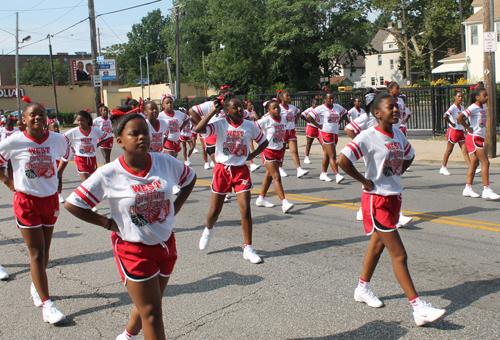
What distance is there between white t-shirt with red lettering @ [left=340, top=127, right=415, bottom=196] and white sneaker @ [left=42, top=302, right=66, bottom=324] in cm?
289

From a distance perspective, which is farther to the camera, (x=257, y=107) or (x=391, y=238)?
(x=257, y=107)

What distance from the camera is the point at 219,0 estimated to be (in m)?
47.5

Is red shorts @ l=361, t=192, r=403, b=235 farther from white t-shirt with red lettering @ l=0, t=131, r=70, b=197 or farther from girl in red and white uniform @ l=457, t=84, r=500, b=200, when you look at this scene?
girl in red and white uniform @ l=457, t=84, r=500, b=200

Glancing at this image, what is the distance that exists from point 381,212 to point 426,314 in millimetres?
884

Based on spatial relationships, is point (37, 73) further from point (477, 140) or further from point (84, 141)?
point (477, 140)

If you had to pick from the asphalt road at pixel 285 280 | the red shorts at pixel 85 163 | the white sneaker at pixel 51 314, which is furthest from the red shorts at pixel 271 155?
the white sneaker at pixel 51 314

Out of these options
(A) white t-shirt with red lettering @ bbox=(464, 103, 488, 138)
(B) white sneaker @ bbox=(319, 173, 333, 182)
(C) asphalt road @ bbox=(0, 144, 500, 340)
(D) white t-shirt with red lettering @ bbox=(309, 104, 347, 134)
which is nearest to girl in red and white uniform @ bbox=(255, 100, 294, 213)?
(C) asphalt road @ bbox=(0, 144, 500, 340)

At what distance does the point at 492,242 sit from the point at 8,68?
104m

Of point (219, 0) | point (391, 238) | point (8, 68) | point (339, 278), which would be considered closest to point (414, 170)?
point (339, 278)

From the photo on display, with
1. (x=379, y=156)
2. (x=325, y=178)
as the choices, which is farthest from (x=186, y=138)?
(x=379, y=156)

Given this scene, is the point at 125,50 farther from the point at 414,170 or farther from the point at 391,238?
the point at 391,238

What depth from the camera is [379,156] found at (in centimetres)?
425

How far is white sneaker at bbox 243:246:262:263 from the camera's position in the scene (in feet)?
18.8

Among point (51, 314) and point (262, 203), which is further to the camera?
point (262, 203)
